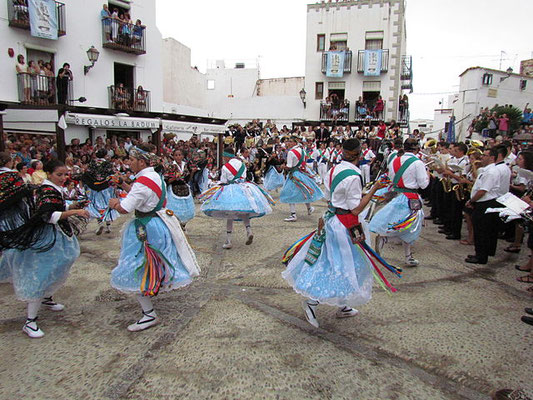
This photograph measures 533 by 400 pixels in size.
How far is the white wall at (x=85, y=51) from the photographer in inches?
551

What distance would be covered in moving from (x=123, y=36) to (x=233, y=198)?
47.0 feet

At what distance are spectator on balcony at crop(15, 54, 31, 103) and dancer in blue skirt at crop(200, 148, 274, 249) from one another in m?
10.8

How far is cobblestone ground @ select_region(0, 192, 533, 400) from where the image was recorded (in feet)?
10.2

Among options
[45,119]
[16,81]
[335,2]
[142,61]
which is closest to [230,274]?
[45,119]

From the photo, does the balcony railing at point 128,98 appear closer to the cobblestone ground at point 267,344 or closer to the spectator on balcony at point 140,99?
the spectator on balcony at point 140,99

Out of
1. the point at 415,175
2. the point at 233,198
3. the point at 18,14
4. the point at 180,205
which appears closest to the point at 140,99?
the point at 18,14

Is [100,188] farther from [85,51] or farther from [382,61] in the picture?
[382,61]

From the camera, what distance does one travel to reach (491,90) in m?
28.0

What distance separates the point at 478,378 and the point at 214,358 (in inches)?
85.7

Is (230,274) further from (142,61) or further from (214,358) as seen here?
(142,61)

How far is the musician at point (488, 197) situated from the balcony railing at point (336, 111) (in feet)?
69.3

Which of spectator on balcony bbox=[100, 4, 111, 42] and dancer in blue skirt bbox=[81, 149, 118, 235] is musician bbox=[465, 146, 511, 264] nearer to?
dancer in blue skirt bbox=[81, 149, 118, 235]

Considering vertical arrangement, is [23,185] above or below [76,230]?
above

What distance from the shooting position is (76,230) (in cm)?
419
